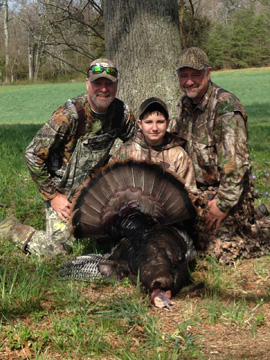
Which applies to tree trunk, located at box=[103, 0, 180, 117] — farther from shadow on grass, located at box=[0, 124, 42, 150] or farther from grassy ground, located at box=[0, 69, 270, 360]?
shadow on grass, located at box=[0, 124, 42, 150]

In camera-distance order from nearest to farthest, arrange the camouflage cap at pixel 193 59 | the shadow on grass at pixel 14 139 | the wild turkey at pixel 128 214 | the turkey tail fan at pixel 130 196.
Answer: the wild turkey at pixel 128 214 < the turkey tail fan at pixel 130 196 < the camouflage cap at pixel 193 59 < the shadow on grass at pixel 14 139

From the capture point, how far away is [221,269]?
4.12 meters

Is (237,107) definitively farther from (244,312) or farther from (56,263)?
(56,263)

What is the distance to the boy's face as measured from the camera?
416 centimetres

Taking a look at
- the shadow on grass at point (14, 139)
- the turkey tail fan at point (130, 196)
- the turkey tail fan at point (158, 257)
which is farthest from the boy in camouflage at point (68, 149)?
the shadow on grass at point (14, 139)

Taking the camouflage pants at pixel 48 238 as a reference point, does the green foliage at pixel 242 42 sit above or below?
above

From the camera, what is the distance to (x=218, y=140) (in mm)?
4262

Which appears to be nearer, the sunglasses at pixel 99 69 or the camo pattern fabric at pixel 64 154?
the sunglasses at pixel 99 69

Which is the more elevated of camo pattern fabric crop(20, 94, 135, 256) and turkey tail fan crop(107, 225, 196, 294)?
camo pattern fabric crop(20, 94, 135, 256)

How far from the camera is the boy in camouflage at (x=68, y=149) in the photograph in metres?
4.53

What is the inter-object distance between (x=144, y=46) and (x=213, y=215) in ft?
8.32

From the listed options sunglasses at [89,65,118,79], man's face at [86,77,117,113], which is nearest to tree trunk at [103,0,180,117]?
man's face at [86,77,117,113]

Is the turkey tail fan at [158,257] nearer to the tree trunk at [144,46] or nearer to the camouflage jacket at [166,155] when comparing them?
the camouflage jacket at [166,155]

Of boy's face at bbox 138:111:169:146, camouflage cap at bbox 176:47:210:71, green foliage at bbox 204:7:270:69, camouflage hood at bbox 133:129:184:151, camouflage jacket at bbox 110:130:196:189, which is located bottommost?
camouflage jacket at bbox 110:130:196:189
